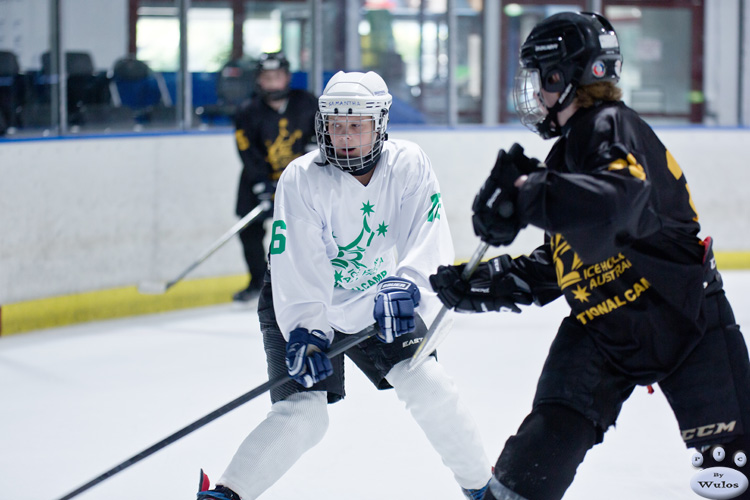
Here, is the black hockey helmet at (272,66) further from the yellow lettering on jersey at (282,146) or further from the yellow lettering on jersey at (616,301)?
the yellow lettering on jersey at (616,301)

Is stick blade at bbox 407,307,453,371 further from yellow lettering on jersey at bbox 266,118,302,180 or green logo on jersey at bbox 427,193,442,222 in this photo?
yellow lettering on jersey at bbox 266,118,302,180

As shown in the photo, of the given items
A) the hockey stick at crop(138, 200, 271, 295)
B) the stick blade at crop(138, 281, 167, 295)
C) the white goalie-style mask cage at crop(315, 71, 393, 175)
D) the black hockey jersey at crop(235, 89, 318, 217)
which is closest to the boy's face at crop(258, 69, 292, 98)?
the black hockey jersey at crop(235, 89, 318, 217)

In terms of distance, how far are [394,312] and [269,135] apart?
2875 mm

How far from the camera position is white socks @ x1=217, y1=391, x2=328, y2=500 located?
1.83m

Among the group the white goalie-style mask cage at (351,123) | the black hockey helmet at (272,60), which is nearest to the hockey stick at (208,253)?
the black hockey helmet at (272,60)

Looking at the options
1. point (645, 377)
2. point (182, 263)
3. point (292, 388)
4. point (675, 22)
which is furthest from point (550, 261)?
point (675, 22)

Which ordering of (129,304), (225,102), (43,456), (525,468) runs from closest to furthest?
(525,468) → (43,456) → (129,304) → (225,102)

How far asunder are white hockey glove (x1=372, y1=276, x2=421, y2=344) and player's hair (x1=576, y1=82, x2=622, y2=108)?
52 centimetres

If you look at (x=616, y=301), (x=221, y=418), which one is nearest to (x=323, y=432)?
(x=616, y=301)

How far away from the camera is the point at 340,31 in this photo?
557cm

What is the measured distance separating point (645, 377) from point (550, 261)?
290mm

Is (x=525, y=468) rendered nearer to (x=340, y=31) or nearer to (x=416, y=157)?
(x=416, y=157)

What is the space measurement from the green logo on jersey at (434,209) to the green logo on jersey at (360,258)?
0.31ft

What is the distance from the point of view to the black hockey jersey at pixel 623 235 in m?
1.43
